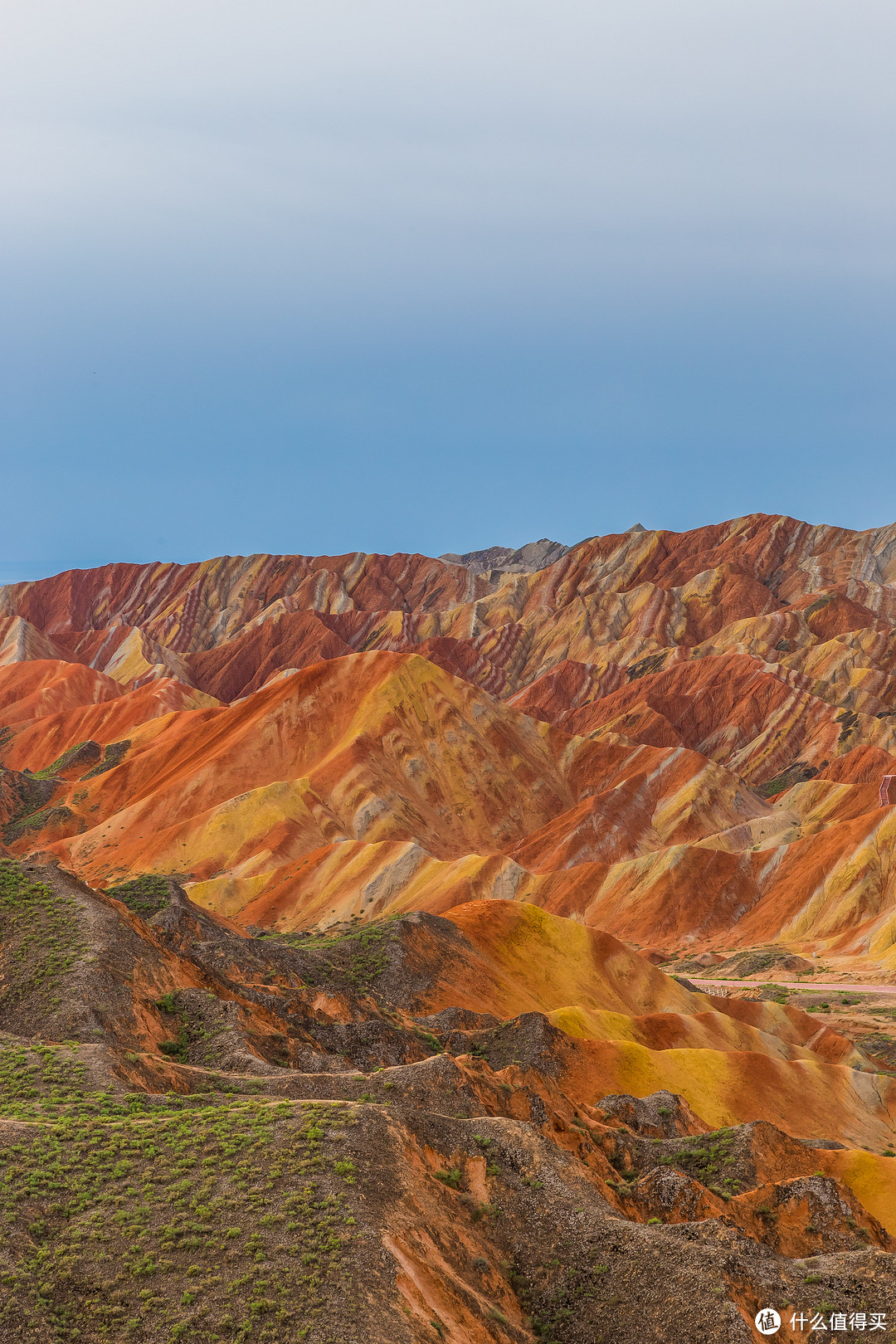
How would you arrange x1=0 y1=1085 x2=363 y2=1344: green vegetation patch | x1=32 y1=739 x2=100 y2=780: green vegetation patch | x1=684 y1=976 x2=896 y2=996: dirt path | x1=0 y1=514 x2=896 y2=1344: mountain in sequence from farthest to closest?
x1=32 y1=739 x2=100 y2=780: green vegetation patch
x1=684 y1=976 x2=896 y2=996: dirt path
x1=0 y1=514 x2=896 y2=1344: mountain
x1=0 y1=1085 x2=363 y2=1344: green vegetation patch

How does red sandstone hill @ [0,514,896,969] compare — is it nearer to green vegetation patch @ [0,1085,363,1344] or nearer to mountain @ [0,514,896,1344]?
mountain @ [0,514,896,1344]

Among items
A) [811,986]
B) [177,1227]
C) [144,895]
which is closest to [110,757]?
[144,895]

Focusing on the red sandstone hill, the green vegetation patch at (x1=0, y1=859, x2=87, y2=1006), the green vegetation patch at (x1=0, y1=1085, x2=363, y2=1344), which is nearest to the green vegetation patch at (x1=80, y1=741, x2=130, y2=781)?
the red sandstone hill

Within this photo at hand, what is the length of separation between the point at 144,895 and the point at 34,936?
20.3 meters

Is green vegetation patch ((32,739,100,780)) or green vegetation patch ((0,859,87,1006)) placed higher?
green vegetation patch ((32,739,100,780))

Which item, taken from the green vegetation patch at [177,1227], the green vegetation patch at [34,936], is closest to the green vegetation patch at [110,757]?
the green vegetation patch at [34,936]

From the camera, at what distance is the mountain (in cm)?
1975

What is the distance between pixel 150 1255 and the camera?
740 inches

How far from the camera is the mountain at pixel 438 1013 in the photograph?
19750 millimetres

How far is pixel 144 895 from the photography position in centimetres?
5556

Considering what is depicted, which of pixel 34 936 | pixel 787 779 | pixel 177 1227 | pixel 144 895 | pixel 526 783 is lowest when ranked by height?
pixel 177 1227

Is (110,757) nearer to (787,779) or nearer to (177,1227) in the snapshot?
(787,779)

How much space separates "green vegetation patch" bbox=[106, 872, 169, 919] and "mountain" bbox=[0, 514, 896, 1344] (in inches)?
9.2

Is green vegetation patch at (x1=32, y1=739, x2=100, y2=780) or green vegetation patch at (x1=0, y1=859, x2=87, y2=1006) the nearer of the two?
green vegetation patch at (x1=0, y1=859, x2=87, y2=1006)
